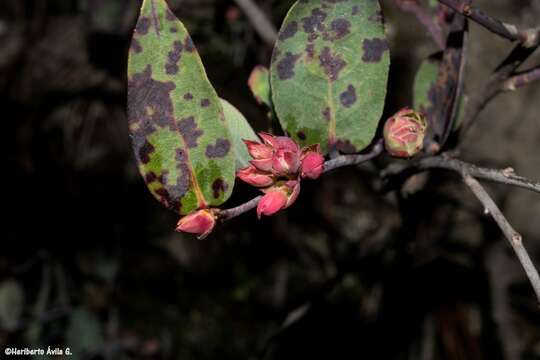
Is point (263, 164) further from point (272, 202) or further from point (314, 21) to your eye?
point (314, 21)

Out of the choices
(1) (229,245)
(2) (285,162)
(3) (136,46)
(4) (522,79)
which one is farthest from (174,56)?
(1) (229,245)

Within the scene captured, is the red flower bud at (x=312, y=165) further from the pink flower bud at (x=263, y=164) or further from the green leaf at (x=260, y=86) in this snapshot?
the green leaf at (x=260, y=86)

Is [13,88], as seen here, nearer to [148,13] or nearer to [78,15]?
[78,15]

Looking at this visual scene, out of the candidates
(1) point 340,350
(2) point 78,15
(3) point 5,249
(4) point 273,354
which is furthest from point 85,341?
(2) point 78,15

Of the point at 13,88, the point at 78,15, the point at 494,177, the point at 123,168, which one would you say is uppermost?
the point at 494,177

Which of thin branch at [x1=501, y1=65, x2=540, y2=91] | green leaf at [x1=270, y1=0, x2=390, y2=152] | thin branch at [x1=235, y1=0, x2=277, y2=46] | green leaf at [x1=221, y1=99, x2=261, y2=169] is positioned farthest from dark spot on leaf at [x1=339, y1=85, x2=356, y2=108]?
thin branch at [x1=235, y1=0, x2=277, y2=46]

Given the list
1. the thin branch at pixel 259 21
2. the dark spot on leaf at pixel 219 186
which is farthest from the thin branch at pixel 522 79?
the thin branch at pixel 259 21

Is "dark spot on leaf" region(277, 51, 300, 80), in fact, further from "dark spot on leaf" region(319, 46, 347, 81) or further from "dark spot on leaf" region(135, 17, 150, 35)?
"dark spot on leaf" region(135, 17, 150, 35)
